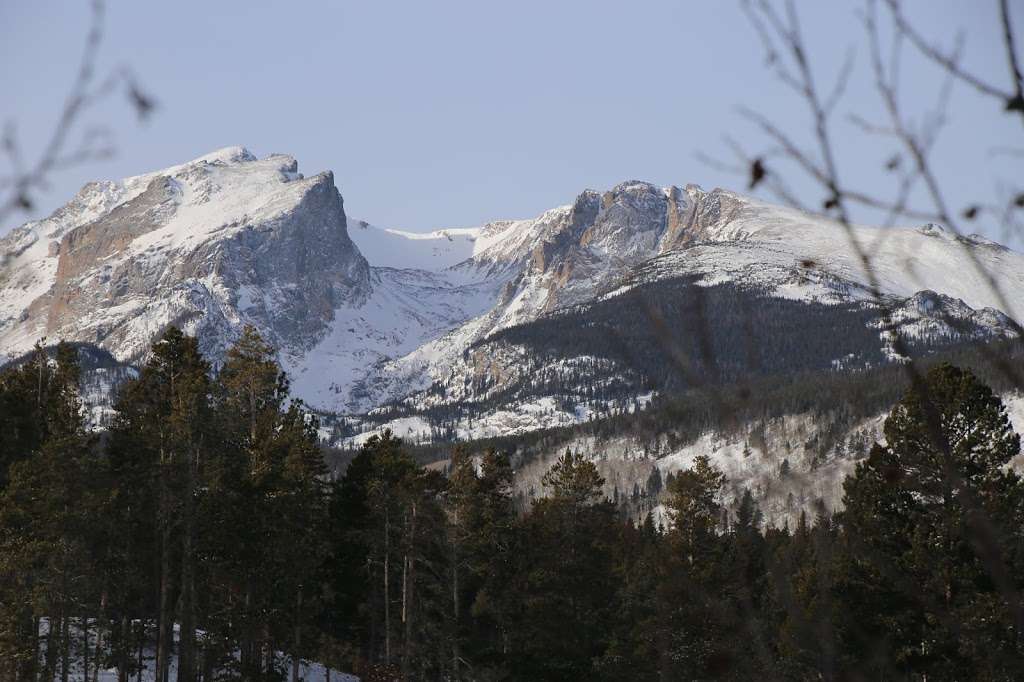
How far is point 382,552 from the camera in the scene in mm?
36438

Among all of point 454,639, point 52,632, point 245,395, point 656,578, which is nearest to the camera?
point 52,632

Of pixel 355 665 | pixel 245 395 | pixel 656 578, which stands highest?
pixel 245 395

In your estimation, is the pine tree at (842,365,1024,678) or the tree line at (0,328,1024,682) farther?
the tree line at (0,328,1024,682)

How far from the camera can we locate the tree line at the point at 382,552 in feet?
75.4

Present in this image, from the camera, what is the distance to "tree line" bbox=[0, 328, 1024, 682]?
23.0 meters

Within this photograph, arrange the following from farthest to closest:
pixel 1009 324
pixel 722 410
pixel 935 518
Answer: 1. pixel 935 518
2. pixel 1009 324
3. pixel 722 410

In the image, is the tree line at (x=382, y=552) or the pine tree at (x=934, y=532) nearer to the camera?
the pine tree at (x=934, y=532)

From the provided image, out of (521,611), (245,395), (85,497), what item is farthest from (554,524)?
(85,497)

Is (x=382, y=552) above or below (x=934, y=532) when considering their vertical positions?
above

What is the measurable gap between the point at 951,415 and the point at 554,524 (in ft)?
54.7

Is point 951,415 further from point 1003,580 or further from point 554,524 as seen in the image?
point 1003,580

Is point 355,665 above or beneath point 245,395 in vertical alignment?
beneath

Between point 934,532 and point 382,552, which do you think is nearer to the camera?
point 934,532

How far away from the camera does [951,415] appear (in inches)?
939
